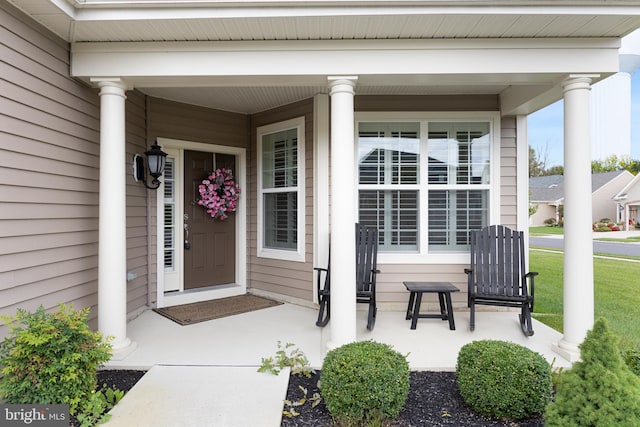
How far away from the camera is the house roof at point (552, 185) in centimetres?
2365

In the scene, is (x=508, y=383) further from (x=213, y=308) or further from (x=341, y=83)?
(x=213, y=308)

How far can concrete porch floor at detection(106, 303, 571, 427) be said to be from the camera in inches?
87.4

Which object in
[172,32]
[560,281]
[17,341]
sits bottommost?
[560,281]

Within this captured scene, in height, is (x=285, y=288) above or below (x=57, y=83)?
below

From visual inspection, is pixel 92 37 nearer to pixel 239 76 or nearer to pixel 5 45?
pixel 5 45

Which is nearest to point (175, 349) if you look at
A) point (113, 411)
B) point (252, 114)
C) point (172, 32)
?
point (113, 411)

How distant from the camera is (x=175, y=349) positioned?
122 inches

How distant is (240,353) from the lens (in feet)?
9.93

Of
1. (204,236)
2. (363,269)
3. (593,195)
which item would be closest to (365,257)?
(363,269)

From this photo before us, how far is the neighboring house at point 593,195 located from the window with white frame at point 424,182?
19869 mm

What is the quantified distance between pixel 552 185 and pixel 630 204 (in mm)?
5802

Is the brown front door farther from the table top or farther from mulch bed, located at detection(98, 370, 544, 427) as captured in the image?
the table top

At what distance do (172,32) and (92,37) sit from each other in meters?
0.63

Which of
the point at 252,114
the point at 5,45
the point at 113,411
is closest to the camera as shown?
the point at 113,411
